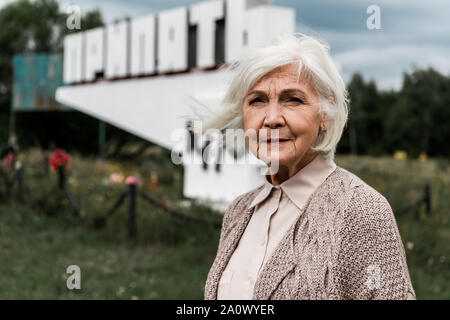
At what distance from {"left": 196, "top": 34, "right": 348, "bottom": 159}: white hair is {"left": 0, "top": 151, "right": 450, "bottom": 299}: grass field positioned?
134 inches

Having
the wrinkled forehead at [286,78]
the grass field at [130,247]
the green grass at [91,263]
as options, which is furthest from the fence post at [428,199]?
the wrinkled forehead at [286,78]

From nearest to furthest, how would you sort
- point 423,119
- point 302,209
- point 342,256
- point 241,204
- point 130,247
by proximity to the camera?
1. point 342,256
2. point 302,209
3. point 241,204
4. point 130,247
5. point 423,119

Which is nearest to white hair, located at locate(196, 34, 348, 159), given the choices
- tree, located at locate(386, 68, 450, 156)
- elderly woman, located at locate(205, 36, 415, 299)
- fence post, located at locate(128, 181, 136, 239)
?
elderly woman, located at locate(205, 36, 415, 299)

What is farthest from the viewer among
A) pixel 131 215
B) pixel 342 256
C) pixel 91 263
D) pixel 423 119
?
pixel 423 119

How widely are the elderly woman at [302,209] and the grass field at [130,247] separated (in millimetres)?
3269

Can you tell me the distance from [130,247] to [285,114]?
5.42 m

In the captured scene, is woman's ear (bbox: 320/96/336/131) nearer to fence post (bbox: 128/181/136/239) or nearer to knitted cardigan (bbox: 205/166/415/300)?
knitted cardigan (bbox: 205/166/415/300)

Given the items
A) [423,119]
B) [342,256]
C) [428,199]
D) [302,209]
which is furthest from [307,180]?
[423,119]

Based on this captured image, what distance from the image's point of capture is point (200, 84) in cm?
757

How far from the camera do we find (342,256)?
1.27 metres

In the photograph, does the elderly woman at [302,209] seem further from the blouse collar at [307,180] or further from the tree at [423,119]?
the tree at [423,119]

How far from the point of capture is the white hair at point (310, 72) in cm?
138

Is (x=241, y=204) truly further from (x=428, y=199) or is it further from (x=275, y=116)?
(x=428, y=199)
